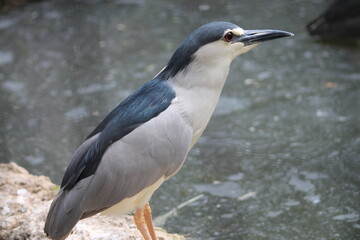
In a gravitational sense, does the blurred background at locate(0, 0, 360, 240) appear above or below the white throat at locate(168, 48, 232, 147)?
below

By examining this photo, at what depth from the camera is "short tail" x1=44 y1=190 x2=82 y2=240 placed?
9.23ft

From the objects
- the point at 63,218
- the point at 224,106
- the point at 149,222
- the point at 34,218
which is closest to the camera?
the point at 63,218

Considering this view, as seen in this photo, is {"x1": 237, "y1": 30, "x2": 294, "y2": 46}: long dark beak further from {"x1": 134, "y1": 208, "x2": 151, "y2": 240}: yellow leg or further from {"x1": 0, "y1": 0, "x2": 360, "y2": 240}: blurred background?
{"x1": 0, "y1": 0, "x2": 360, "y2": 240}: blurred background

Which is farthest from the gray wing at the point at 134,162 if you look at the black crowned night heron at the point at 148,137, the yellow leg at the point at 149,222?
the yellow leg at the point at 149,222

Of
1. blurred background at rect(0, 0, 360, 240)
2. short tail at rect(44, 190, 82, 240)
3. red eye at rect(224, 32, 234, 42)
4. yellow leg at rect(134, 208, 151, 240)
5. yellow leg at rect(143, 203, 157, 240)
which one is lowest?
blurred background at rect(0, 0, 360, 240)

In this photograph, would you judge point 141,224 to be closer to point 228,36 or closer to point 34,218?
point 34,218

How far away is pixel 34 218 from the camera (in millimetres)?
3422

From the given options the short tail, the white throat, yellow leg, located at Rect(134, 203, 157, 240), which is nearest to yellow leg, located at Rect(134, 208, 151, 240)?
yellow leg, located at Rect(134, 203, 157, 240)

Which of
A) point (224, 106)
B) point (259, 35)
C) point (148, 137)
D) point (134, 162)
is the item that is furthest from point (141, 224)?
point (224, 106)

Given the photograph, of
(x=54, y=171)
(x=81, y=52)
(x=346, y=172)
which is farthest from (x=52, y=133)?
(x=346, y=172)

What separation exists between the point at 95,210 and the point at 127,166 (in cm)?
25

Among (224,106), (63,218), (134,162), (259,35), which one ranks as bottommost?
(224,106)

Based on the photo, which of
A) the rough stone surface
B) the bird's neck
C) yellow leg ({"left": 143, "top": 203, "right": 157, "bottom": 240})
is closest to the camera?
the bird's neck

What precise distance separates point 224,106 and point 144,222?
2.92m
